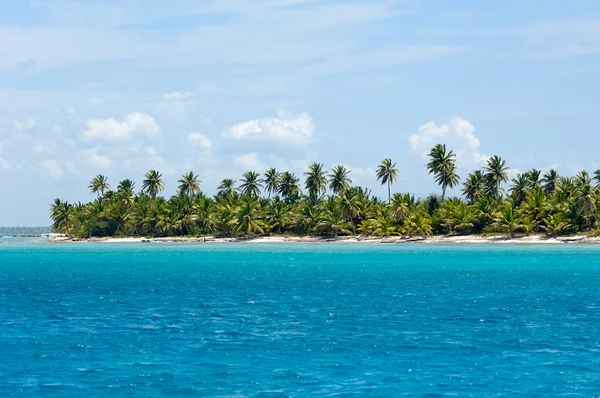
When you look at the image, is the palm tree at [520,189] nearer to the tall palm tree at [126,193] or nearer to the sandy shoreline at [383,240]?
the sandy shoreline at [383,240]

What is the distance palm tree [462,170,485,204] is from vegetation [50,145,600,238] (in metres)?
0.19

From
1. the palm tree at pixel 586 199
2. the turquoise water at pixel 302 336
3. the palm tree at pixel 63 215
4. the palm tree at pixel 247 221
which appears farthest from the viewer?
the palm tree at pixel 63 215

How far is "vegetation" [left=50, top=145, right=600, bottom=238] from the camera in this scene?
11669 centimetres

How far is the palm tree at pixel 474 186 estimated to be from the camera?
438 feet

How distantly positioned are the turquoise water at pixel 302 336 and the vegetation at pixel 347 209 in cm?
6190

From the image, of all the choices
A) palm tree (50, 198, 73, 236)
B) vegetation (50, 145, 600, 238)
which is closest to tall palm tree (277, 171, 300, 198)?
vegetation (50, 145, 600, 238)

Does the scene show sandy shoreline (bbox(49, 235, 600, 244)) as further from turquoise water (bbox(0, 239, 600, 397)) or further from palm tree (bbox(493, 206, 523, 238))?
turquoise water (bbox(0, 239, 600, 397))

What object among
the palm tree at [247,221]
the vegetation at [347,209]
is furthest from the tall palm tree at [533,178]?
the palm tree at [247,221]

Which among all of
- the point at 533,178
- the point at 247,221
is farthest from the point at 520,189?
the point at 247,221

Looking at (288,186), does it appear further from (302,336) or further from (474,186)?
(302,336)

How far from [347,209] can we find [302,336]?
103336 millimetres

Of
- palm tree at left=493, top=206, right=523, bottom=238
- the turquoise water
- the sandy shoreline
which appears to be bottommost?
the turquoise water

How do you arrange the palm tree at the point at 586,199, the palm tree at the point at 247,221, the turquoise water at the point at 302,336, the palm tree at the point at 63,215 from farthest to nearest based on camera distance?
the palm tree at the point at 63,215 → the palm tree at the point at 247,221 → the palm tree at the point at 586,199 → the turquoise water at the point at 302,336

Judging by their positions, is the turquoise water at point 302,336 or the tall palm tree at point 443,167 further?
the tall palm tree at point 443,167
